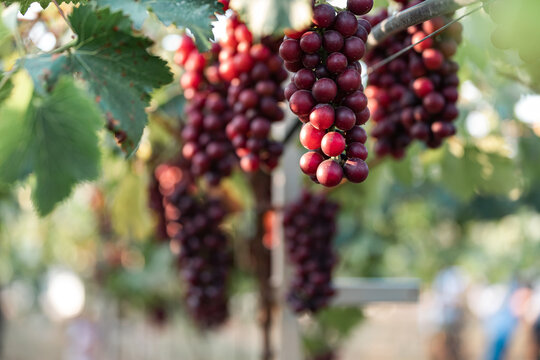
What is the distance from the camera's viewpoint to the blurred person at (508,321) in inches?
162

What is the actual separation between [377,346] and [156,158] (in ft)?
24.8

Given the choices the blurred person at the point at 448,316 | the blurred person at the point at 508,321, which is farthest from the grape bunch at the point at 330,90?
the blurred person at the point at 448,316

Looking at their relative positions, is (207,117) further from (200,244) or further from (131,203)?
(131,203)

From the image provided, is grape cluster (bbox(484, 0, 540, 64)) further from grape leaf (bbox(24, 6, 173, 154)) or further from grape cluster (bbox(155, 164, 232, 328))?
grape cluster (bbox(155, 164, 232, 328))

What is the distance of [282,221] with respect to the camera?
149 cm

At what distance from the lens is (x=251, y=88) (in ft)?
3.14

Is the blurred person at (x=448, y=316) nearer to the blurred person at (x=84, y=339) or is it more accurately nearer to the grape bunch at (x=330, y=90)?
the blurred person at (x=84, y=339)

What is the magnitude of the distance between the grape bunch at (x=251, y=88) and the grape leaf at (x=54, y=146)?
0.91 feet

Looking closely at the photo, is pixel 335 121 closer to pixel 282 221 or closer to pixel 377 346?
pixel 282 221

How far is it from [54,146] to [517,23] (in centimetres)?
66

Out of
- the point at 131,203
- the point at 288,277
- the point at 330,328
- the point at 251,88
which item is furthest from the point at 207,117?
the point at 330,328

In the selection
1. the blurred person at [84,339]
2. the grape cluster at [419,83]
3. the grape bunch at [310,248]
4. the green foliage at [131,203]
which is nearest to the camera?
the grape cluster at [419,83]

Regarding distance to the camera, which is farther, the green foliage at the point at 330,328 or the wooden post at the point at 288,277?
the green foliage at the point at 330,328

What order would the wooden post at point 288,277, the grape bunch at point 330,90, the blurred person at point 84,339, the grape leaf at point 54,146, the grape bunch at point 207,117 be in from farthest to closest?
the blurred person at point 84,339, the wooden post at point 288,277, the grape bunch at point 207,117, the grape leaf at point 54,146, the grape bunch at point 330,90
